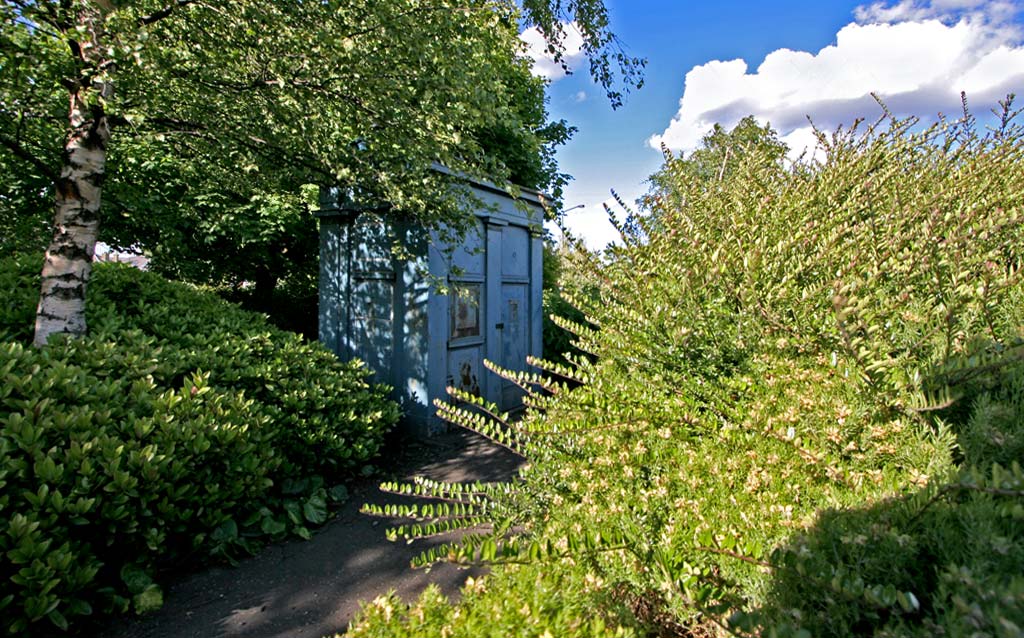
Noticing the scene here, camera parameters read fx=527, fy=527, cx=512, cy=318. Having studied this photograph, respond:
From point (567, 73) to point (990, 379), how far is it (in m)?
5.04

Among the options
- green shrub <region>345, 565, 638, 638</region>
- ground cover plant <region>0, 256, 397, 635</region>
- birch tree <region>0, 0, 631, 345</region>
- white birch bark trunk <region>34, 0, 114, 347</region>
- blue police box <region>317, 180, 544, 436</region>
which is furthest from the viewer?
blue police box <region>317, 180, 544, 436</region>

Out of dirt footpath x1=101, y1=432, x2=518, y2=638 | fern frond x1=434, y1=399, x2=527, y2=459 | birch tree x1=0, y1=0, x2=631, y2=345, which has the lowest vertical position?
dirt footpath x1=101, y1=432, x2=518, y2=638

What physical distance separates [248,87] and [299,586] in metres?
3.65

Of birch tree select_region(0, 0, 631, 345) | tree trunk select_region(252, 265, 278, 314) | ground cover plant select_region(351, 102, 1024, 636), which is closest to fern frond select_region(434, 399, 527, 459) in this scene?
ground cover plant select_region(351, 102, 1024, 636)

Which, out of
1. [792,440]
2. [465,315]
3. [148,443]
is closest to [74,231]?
[148,443]

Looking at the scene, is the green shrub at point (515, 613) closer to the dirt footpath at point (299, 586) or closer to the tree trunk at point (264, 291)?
the dirt footpath at point (299, 586)

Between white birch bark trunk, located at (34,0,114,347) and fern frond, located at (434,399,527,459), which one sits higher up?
white birch bark trunk, located at (34,0,114,347)

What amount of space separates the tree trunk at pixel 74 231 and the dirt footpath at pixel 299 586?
2.12 meters

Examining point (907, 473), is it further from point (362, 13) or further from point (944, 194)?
point (362, 13)

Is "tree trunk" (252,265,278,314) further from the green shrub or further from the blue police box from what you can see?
the green shrub

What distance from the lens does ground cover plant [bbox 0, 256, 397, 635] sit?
254cm

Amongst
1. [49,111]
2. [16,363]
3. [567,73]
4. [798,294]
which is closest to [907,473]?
[798,294]

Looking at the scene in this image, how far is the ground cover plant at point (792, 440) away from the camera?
Result: 1028 millimetres

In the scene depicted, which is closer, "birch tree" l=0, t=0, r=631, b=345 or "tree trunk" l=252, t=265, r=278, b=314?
"birch tree" l=0, t=0, r=631, b=345
